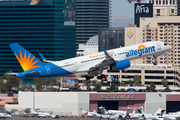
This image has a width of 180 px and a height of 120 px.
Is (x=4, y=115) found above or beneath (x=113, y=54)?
beneath

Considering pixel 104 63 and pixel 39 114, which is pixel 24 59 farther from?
pixel 39 114

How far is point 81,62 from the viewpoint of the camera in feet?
283

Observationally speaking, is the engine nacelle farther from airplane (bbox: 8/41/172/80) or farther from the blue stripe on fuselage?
the blue stripe on fuselage

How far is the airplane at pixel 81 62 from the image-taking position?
83.2m

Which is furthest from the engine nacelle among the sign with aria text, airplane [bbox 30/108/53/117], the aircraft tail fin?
the sign with aria text

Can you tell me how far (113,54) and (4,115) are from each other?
52789mm

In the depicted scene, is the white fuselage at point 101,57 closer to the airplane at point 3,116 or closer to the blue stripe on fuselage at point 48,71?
the blue stripe on fuselage at point 48,71

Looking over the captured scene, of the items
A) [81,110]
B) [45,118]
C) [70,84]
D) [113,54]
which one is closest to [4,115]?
[45,118]

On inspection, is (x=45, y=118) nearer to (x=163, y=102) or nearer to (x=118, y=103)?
(x=118, y=103)

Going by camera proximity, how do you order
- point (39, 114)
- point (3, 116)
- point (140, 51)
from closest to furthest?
point (140, 51), point (3, 116), point (39, 114)

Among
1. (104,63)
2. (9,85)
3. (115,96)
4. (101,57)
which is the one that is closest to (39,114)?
(9,85)

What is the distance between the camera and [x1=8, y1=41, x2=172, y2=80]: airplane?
83250mm

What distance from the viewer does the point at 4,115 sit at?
12775 cm

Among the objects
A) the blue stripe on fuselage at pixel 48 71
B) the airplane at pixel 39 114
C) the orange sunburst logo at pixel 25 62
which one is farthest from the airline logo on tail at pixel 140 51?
the airplane at pixel 39 114
